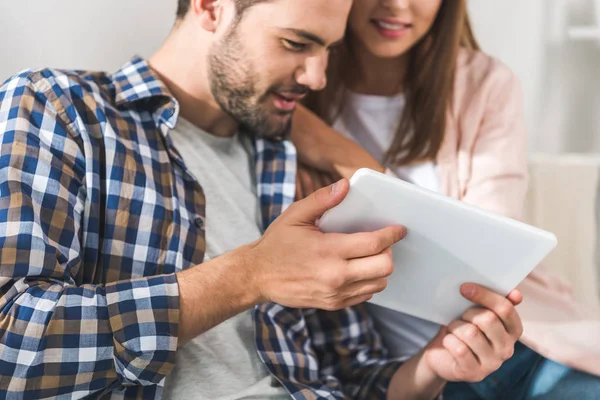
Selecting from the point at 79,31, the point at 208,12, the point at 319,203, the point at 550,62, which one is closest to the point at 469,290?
the point at 319,203

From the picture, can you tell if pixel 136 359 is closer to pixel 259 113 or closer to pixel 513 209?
pixel 259 113

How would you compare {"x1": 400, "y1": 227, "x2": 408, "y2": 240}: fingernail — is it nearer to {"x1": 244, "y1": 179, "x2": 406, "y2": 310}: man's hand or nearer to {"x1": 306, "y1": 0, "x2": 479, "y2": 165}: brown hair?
{"x1": 244, "y1": 179, "x2": 406, "y2": 310}: man's hand

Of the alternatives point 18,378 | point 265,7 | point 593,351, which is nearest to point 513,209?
point 593,351

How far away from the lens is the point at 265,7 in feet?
3.53

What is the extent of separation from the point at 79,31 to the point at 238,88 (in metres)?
0.33

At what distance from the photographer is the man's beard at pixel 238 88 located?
1.12m

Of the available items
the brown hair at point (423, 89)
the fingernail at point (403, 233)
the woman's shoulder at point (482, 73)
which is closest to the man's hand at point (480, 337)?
the fingernail at point (403, 233)

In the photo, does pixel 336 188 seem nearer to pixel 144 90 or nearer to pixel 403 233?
pixel 403 233

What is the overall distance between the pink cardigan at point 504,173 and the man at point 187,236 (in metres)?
0.24

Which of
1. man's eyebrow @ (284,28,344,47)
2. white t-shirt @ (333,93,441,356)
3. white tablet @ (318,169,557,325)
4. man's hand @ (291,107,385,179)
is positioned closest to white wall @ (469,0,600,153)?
white t-shirt @ (333,93,441,356)

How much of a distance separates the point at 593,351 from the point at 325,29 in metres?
0.69

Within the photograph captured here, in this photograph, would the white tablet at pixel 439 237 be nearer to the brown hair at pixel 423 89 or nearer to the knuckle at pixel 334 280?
the knuckle at pixel 334 280

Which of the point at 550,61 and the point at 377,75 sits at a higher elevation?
the point at 377,75

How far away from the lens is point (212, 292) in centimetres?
85
